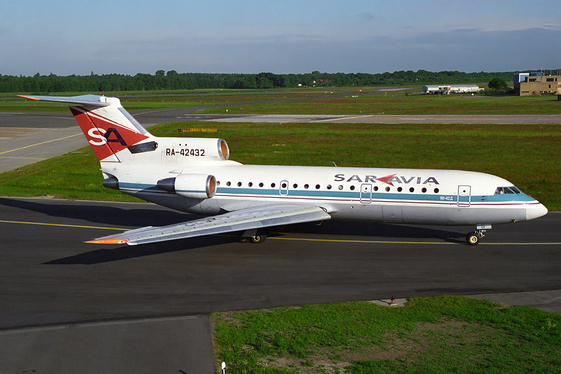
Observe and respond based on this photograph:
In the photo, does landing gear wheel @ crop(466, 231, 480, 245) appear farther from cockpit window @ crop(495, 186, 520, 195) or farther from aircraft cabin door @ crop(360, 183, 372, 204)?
aircraft cabin door @ crop(360, 183, 372, 204)

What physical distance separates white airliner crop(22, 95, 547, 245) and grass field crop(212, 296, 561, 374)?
268 inches

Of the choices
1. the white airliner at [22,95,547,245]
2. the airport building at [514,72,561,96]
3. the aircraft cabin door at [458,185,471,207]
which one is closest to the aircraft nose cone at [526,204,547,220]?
the white airliner at [22,95,547,245]

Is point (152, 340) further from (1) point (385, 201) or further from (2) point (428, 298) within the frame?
(1) point (385, 201)

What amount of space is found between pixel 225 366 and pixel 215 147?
15.3m

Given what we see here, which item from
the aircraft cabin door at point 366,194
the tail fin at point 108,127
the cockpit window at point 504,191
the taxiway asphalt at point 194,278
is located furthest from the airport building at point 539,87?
the tail fin at point 108,127

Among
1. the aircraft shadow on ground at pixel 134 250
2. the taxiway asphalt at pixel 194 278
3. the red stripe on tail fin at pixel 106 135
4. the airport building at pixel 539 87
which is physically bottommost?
the taxiway asphalt at pixel 194 278

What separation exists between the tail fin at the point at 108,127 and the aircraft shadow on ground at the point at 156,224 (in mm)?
4421

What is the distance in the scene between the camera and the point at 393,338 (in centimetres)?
1555

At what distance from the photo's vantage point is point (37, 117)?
309 ft

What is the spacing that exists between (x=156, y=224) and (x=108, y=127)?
5.88 metres

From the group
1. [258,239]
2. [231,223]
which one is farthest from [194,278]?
[258,239]

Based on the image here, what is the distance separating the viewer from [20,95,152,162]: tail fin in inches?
1078

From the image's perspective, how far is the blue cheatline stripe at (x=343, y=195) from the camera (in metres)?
24.5

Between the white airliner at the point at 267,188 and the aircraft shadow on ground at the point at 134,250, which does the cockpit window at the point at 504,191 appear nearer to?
the white airliner at the point at 267,188
